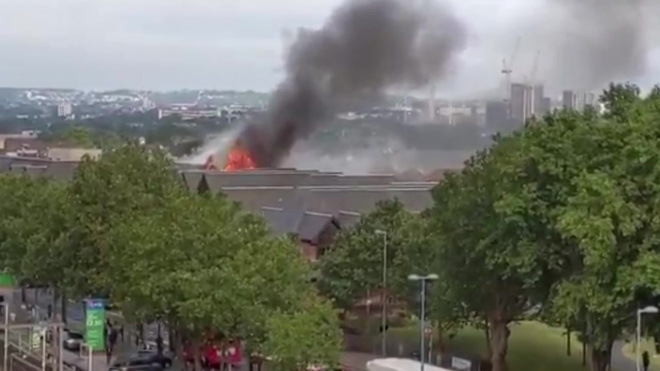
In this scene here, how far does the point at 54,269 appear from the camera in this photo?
61.6 meters

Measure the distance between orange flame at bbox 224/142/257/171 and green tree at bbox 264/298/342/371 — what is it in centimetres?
6404

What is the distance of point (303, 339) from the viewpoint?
1679 inches

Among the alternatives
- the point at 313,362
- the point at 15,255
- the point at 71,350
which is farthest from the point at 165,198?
the point at 313,362

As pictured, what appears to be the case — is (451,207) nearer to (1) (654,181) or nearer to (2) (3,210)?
(1) (654,181)

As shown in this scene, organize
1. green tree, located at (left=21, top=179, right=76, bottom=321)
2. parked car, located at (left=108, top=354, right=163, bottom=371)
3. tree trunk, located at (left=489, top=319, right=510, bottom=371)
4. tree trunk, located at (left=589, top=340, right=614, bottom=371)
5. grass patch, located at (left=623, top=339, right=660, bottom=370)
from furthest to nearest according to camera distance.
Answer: green tree, located at (left=21, top=179, right=76, bottom=321) → grass patch, located at (left=623, top=339, right=660, bottom=370) → parked car, located at (left=108, top=354, right=163, bottom=371) → tree trunk, located at (left=489, top=319, right=510, bottom=371) → tree trunk, located at (left=589, top=340, right=614, bottom=371)

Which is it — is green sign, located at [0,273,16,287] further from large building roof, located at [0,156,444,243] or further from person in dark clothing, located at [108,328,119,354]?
large building roof, located at [0,156,444,243]

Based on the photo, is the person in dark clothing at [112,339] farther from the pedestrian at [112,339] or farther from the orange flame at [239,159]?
the orange flame at [239,159]

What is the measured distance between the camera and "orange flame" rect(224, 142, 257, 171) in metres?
110

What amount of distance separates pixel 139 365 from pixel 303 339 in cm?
1279

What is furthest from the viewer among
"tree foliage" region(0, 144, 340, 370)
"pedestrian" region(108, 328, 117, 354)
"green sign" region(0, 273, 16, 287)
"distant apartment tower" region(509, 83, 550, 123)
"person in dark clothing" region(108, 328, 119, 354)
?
"distant apartment tower" region(509, 83, 550, 123)

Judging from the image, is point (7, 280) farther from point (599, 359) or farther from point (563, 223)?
point (563, 223)

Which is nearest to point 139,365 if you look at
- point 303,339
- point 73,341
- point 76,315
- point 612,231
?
point 73,341

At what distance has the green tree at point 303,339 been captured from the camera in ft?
138

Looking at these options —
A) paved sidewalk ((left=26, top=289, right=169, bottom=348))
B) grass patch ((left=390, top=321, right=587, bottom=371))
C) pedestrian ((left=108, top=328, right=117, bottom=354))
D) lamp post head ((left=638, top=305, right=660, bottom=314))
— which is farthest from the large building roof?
lamp post head ((left=638, top=305, right=660, bottom=314))
